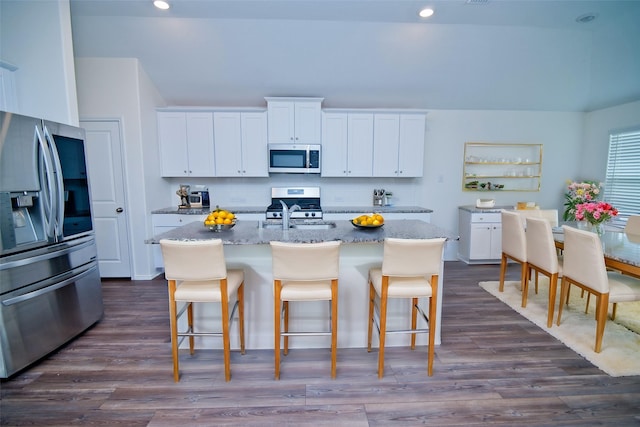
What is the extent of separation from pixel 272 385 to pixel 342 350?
25.3 inches

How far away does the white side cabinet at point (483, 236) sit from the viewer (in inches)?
170

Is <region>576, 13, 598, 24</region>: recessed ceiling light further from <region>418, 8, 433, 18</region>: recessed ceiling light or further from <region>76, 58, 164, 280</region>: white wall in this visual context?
<region>76, 58, 164, 280</region>: white wall

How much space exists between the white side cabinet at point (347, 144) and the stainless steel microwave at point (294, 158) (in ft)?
0.54

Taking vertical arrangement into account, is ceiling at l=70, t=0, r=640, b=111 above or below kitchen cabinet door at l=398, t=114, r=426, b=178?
above

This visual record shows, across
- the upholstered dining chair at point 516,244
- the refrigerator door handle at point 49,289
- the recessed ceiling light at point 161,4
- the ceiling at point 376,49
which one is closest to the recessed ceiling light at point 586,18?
the ceiling at point 376,49

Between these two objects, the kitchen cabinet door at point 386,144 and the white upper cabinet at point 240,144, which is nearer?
the white upper cabinet at point 240,144

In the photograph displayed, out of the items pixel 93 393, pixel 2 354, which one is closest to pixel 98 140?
pixel 2 354

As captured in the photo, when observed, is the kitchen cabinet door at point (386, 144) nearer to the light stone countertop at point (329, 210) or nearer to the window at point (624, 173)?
the light stone countertop at point (329, 210)

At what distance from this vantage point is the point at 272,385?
6.23 ft

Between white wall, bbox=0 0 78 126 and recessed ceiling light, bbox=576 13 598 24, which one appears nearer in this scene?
white wall, bbox=0 0 78 126

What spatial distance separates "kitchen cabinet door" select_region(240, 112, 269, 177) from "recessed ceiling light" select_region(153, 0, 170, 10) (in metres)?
1.44

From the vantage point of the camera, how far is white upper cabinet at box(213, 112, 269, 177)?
4.12 metres

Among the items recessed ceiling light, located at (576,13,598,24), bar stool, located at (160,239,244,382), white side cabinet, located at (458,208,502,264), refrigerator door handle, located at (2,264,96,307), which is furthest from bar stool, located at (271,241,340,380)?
recessed ceiling light, located at (576,13,598,24)

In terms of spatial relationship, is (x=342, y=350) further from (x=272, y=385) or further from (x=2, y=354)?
(x=2, y=354)
